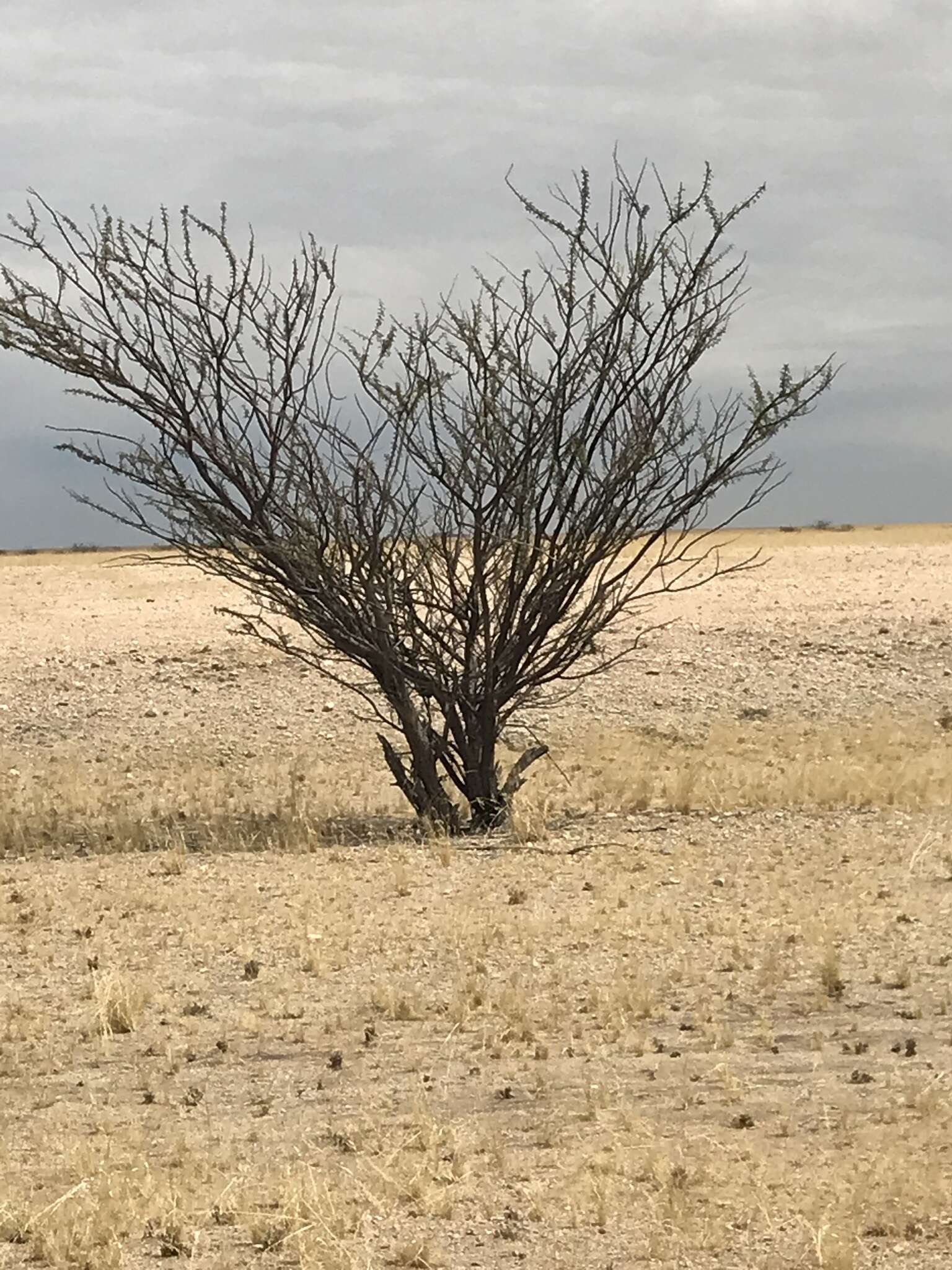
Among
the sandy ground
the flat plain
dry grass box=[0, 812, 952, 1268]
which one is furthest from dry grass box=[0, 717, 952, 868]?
dry grass box=[0, 812, 952, 1268]

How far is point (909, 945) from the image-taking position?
27.7 ft

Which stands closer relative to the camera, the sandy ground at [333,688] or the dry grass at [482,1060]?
the dry grass at [482,1060]

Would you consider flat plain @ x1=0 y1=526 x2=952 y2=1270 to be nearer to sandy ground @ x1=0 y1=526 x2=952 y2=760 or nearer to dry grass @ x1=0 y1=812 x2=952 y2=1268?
dry grass @ x1=0 y1=812 x2=952 y2=1268

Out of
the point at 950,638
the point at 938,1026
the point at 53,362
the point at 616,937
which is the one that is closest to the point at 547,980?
the point at 616,937

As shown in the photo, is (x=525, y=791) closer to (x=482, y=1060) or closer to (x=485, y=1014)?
(x=485, y=1014)

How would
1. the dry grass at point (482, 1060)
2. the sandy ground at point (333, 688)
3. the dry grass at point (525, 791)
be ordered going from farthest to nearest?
the sandy ground at point (333, 688)
the dry grass at point (525, 791)
the dry grass at point (482, 1060)

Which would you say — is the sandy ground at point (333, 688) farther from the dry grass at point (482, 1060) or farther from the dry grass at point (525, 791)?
the dry grass at point (482, 1060)

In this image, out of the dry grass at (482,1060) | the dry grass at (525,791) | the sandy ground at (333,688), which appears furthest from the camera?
the sandy ground at (333,688)

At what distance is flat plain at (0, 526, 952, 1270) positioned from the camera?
4.93 meters

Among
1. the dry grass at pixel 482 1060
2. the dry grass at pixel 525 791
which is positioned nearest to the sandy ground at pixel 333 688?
the dry grass at pixel 525 791

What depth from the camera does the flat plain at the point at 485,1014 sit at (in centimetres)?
493

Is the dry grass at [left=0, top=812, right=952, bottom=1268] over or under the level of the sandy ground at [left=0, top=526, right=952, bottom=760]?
under

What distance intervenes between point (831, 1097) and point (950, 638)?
18.0 meters

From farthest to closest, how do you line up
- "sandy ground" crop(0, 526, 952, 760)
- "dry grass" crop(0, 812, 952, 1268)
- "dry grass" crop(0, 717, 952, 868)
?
1. "sandy ground" crop(0, 526, 952, 760)
2. "dry grass" crop(0, 717, 952, 868)
3. "dry grass" crop(0, 812, 952, 1268)
